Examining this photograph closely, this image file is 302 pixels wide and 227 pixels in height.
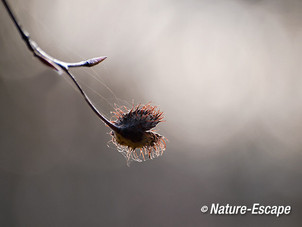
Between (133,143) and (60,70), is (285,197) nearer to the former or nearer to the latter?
(133,143)

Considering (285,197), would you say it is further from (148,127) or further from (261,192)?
(148,127)

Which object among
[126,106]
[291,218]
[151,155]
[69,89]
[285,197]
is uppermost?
[69,89]

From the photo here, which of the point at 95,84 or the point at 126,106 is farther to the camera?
the point at 95,84

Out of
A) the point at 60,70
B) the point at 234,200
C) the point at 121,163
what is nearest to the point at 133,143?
the point at 60,70

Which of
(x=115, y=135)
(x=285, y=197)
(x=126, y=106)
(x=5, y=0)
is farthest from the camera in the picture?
(x=285, y=197)

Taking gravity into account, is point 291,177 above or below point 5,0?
above

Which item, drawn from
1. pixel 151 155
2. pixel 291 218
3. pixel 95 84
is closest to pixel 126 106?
pixel 151 155

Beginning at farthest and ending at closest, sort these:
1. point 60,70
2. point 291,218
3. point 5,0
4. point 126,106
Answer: point 291,218, point 126,106, point 60,70, point 5,0
